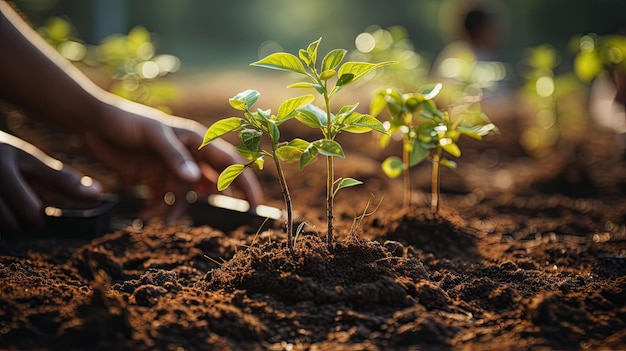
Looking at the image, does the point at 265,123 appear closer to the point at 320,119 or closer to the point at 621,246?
the point at 320,119

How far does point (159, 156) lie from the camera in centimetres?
249

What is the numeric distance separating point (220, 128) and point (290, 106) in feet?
0.55

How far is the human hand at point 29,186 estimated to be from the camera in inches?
82.2

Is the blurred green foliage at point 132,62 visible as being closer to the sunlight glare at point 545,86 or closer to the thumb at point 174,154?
the thumb at point 174,154

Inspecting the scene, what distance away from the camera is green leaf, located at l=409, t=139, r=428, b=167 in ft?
6.62

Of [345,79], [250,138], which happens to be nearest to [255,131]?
[250,138]

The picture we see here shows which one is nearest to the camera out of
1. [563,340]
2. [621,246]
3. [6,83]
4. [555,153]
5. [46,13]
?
[563,340]

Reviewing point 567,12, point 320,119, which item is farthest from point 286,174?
point 567,12

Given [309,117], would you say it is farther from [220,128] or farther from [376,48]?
[376,48]

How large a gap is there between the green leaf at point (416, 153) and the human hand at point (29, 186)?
1.04m

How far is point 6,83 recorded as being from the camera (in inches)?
98.7

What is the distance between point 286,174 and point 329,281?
80.6 inches

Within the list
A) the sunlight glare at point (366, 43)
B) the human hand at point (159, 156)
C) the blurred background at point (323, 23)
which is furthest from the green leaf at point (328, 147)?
the blurred background at point (323, 23)

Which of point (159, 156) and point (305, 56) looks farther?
point (159, 156)
